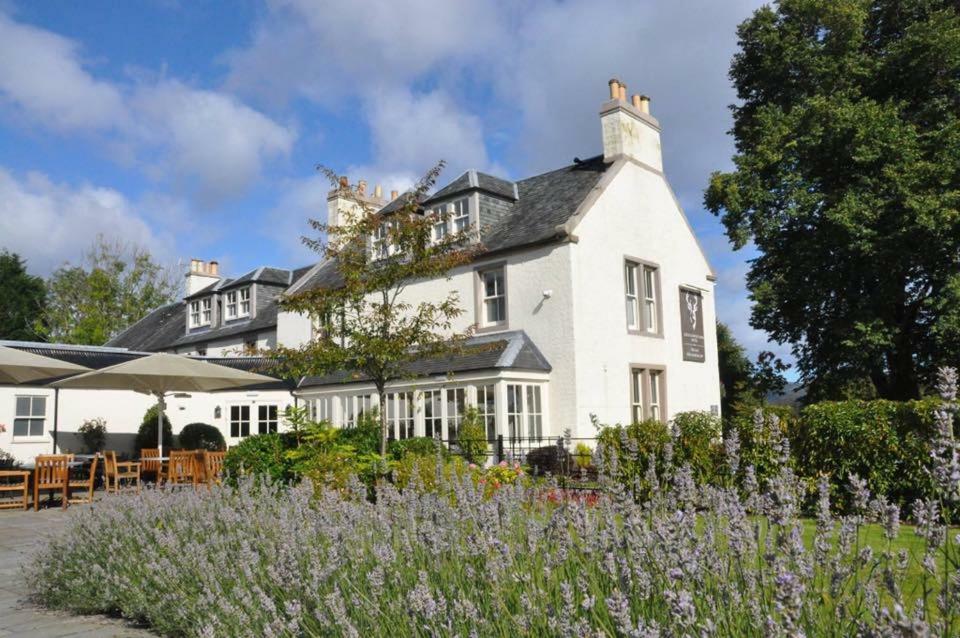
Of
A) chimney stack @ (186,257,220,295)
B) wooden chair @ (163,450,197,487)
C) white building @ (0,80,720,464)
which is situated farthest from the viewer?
chimney stack @ (186,257,220,295)

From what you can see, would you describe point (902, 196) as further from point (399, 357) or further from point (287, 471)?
point (287, 471)

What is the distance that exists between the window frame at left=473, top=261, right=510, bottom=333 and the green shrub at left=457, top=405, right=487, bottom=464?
2771 millimetres

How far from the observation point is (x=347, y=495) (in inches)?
315

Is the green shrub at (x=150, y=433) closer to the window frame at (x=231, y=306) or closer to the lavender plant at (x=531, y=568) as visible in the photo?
the window frame at (x=231, y=306)

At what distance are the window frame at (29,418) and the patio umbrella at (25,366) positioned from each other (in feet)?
28.3

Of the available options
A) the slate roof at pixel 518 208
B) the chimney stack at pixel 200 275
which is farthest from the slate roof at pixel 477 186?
the chimney stack at pixel 200 275

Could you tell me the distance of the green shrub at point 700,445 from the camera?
1055 cm

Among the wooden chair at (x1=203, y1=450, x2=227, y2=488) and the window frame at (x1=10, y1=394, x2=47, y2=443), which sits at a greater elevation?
the window frame at (x1=10, y1=394, x2=47, y2=443)

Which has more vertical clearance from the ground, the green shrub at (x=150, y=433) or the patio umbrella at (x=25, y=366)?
the patio umbrella at (x=25, y=366)

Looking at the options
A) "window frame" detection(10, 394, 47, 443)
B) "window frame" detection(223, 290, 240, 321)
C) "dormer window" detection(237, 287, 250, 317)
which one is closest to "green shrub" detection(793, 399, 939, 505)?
"window frame" detection(10, 394, 47, 443)

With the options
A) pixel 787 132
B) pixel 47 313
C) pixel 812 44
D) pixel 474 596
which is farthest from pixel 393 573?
pixel 47 313

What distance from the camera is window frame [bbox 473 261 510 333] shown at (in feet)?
67.0

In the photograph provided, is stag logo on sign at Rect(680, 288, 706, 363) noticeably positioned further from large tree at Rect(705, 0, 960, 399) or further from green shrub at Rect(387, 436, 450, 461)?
green shrub at Rect(387, 436, 450, 461)

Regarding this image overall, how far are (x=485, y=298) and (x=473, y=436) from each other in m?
4.94
